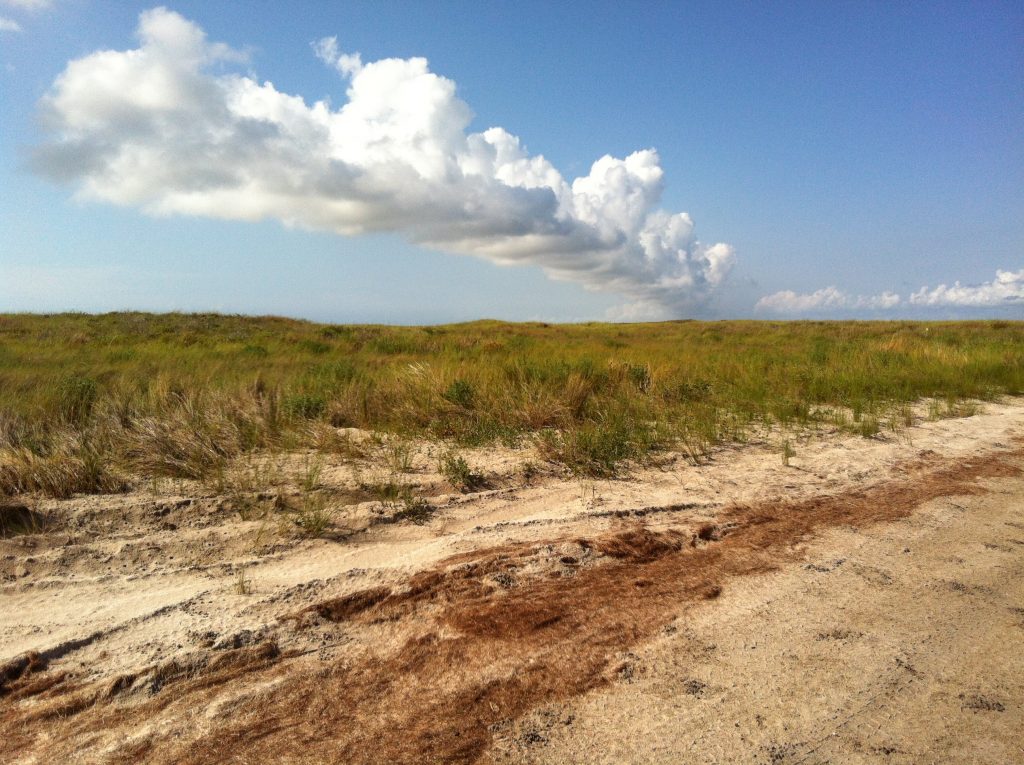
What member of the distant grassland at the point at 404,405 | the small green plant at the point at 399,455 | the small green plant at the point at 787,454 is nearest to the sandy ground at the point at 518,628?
the small green plant at the point at 399,455

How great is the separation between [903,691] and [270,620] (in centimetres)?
283

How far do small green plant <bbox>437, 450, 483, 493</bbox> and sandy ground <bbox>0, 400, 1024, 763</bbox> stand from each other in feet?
0.62

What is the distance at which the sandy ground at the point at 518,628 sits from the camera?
2.10m

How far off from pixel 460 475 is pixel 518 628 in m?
2.37

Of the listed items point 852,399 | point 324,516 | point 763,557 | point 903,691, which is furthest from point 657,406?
point 903,691

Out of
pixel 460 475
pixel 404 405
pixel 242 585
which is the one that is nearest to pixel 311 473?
pixel 460 475

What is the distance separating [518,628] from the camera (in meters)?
2.81

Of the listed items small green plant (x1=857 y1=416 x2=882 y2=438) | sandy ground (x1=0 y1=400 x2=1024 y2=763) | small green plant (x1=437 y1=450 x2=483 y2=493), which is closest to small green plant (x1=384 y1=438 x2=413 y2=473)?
small green plant (x1=437 y1=450 x2=483 y2=493)

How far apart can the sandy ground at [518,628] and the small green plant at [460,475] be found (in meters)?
0.19

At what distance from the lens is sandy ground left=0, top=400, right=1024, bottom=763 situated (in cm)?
210

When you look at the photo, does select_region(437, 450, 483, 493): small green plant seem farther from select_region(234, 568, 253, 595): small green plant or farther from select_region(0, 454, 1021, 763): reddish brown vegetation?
select_region(234, 568, 253, 595): small green plant

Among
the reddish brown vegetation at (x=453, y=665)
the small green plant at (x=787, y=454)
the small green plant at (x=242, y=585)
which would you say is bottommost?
the reddish brown vegetation at (x=453, y=665)

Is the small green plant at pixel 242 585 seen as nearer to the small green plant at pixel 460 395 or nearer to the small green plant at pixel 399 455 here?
the small green plant at pixel 399 455

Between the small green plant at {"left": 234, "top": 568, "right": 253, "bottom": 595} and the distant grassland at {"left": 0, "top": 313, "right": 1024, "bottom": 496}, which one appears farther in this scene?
the distant grassland at {"left": 0, "top": 313, "right": 1024, "bottom": 496}
